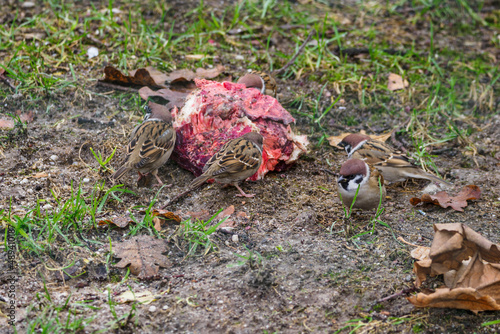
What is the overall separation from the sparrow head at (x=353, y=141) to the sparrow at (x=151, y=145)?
1.77 metres

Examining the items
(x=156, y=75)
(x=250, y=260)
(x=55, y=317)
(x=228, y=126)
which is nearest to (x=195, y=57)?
(x=156, y=75)

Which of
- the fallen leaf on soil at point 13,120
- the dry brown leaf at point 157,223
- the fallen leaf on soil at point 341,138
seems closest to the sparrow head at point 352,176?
the fallen leaf on soil at point 341,138

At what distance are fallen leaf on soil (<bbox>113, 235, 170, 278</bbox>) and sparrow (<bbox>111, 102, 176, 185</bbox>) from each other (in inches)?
40.3

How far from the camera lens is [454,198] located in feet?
15.1

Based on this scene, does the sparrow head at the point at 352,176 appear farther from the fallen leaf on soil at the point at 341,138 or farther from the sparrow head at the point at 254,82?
the sparrow head at the point at 254,82

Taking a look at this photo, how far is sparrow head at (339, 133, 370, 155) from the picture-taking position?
5203 millimetres

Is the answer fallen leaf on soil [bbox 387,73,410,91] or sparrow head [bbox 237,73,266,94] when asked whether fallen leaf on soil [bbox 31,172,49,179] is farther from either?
fallen leaf on soil [bbox 387,73,410,91]

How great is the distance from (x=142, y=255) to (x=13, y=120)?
2582 millimetres

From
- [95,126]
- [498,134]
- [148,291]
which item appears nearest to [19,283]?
[148,291]

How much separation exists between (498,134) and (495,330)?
3471mm

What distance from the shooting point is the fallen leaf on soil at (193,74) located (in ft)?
20.1

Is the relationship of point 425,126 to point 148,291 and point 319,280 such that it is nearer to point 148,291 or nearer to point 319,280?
point 319,280

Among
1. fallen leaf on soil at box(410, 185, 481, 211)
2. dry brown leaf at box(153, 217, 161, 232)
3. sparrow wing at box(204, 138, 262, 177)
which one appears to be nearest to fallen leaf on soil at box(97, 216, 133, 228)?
dry brown leaf at box(153, 217, 161, 232)

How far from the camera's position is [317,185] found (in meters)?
4.89
